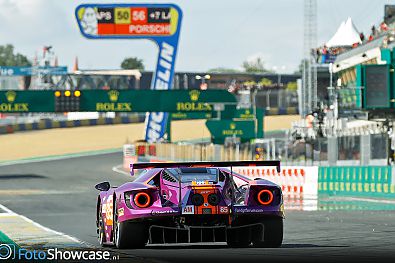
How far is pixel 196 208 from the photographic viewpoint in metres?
12.0

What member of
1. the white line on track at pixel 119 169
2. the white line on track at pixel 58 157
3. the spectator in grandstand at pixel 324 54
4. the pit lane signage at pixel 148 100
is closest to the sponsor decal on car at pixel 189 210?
the pit lane signage at pixel 148 100

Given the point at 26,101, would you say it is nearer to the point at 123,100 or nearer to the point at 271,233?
the point at 123,100

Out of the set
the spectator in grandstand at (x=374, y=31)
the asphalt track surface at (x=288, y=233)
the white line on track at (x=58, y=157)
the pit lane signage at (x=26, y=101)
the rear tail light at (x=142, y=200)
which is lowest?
the white line on track at (x=58, y=157)

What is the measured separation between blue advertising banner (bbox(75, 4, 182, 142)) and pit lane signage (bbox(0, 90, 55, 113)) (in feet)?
48.6

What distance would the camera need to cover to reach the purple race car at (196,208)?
12.1m

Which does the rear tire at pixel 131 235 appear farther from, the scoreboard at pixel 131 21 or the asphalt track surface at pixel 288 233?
the scoreboard at pixel 131 21

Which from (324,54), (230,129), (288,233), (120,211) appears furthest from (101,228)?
(324,54)

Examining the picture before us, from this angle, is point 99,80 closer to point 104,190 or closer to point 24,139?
point 24,139

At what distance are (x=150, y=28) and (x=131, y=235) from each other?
60.3m

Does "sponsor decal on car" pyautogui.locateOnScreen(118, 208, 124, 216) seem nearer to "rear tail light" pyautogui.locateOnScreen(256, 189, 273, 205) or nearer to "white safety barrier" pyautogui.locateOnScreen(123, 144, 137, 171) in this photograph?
"rear tail light" pyautogui.locateOnScreen(256, 189, 273, 205)

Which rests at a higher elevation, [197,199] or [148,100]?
[148,100]

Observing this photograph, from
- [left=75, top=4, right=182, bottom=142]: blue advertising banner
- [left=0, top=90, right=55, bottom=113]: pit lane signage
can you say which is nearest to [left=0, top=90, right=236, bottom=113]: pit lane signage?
[left=0, top=90, right=55, bottom=113]: pit lane signage

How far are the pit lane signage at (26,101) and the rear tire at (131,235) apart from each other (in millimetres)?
44832

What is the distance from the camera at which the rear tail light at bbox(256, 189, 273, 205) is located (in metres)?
12.4
